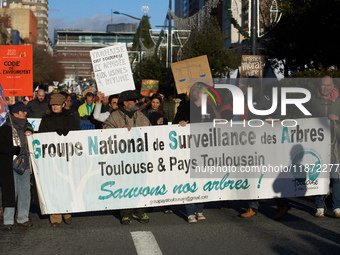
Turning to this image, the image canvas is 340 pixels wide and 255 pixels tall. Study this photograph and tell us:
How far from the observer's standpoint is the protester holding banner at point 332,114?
834 centimetres

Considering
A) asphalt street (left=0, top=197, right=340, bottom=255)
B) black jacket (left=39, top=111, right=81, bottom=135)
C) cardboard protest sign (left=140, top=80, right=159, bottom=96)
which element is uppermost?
cardboard protest sign (left=140, top=80, right=159, bottom=96)

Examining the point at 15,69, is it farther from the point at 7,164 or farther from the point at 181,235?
the point at 181,235

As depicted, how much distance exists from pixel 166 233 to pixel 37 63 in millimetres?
85479

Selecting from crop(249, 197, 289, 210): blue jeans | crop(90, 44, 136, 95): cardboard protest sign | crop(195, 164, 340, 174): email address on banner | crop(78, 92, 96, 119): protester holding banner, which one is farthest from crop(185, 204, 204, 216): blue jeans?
crop(78, 92, 96, 119): protester holding banner

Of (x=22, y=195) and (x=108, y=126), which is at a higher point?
(x=108, y=126)

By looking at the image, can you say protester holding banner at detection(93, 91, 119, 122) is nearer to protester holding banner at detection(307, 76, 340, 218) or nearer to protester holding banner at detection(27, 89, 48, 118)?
protester holding banner at detection(27, 89, 48, 118)

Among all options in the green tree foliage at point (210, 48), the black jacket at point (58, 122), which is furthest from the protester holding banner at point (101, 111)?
the green tree foliage at point (210, 48)

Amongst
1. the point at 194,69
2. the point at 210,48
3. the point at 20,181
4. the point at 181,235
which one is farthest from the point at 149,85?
the point at 181,235

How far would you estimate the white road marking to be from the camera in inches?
256

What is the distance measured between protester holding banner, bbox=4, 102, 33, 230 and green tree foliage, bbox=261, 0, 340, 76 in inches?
457

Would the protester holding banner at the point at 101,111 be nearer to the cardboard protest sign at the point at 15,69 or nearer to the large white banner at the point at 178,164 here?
the large white banner at the point at 178,164

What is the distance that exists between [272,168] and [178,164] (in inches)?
54.4

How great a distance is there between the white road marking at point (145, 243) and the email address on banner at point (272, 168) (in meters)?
1.36

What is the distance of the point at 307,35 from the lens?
20.5m
